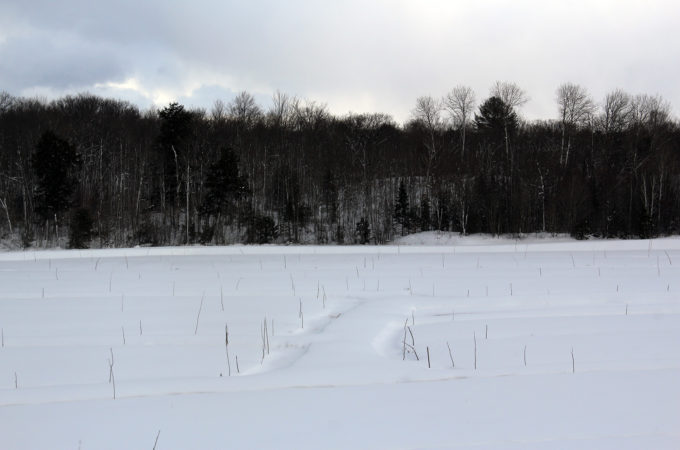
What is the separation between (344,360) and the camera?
4.82 meters

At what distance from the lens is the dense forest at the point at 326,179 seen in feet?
122

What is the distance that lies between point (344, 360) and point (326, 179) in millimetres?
39236

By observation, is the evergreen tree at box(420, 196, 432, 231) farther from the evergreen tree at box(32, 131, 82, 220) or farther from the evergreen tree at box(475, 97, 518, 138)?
the evergreen tree at box(32, 131, 82, 220)

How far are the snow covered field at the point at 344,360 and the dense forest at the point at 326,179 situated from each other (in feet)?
91.0

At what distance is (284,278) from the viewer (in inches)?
429

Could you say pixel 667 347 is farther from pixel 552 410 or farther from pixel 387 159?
pixel 387 159

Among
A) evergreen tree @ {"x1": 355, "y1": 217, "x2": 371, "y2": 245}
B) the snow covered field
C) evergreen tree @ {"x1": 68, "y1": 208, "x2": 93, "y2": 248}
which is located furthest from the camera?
evergreen tree @ {"x1": 355, "y1": 217, "x2": 371, "y2": 245}

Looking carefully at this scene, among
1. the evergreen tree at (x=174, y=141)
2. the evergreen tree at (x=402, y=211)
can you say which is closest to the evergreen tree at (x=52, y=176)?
the evergreen tree at (x=174, y=141)

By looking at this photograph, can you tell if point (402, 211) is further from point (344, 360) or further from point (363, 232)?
point (344, 360)

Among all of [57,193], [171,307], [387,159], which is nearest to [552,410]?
[171,307]

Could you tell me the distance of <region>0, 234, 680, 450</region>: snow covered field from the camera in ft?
10.0

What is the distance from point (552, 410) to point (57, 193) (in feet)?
131

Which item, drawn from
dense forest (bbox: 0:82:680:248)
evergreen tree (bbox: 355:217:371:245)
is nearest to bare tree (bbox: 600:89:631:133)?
dense forest (bbox: 0:82:680:248)

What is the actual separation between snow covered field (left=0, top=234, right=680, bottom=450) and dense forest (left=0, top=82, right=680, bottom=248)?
27.7 m
